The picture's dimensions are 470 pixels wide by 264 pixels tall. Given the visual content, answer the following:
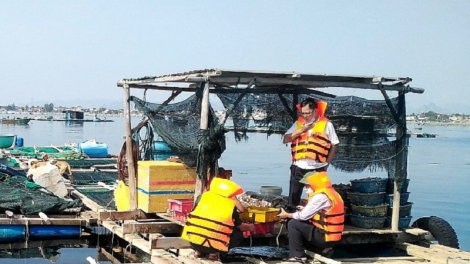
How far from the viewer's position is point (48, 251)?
11.1 metres

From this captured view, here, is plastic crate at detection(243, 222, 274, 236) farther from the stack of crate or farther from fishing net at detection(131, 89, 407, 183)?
fishing net at detection(131, 89, 407, 183)

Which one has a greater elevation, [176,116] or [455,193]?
[176,116]

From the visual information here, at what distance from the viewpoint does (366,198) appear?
8906 millimetres

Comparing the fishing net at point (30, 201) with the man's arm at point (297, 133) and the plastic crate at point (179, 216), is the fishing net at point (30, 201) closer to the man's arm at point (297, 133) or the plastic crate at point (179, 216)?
the plastic crate at point (179, 216)

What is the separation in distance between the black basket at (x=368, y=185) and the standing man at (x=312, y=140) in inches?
72.3

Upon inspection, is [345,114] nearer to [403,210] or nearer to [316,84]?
[316,84]

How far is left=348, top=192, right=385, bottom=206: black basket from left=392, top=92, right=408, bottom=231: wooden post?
231 mm

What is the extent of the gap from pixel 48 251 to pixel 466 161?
35.5 m

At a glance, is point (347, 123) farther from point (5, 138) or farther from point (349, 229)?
point (5, 138)

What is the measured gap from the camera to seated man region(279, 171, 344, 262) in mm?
6672

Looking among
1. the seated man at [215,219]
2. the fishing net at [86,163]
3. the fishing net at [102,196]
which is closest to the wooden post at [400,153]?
the seated man at [215,219]

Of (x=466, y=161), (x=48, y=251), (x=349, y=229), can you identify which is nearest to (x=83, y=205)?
(x=48, y=251)

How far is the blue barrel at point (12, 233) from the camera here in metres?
10.4

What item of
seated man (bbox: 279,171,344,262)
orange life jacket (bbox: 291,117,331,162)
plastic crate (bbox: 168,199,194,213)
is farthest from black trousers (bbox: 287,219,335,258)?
plastic crate (bbox: 168,199,194,213)
